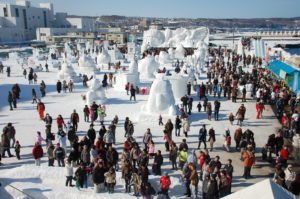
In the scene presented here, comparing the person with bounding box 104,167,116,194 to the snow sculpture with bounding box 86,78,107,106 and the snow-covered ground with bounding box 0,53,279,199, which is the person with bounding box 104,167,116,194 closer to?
the snow-covered ground with bounding box 0,53,279,199

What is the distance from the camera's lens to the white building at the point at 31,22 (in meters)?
85.3

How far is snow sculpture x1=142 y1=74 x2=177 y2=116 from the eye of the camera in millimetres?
15328

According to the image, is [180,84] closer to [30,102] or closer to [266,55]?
[30,102]

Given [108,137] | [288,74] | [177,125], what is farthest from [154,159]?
[288,74]

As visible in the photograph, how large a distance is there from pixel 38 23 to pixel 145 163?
3917 inches

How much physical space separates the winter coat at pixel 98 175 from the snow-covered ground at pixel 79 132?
336 mm

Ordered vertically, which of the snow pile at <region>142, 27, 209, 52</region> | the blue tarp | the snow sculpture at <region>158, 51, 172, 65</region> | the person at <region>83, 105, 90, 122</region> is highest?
the snow pile at <region>142, 27, 209, 52</region>

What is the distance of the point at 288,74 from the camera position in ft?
63.3

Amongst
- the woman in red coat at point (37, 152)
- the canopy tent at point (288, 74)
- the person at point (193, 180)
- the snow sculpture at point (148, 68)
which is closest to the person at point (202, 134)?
the person at point (193, 180)

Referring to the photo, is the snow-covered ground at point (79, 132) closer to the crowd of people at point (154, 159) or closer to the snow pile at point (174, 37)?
the crowd of people at point (154, 159)

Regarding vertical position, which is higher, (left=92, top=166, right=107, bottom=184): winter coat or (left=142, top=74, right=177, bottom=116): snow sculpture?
(left=142, top=74, right=177, bottom=116): snow sculpture

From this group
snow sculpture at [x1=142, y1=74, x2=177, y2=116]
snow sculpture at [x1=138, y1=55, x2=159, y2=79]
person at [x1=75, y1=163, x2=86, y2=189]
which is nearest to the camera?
person at [x1=75, y1=163, x2=86, y2=189]

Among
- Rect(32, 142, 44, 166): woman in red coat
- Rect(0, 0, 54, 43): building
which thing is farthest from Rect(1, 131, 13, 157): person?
Rect(0, 0, 54, 43): building

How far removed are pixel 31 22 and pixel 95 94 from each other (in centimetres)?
8763
